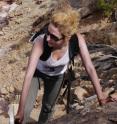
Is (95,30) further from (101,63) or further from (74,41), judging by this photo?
(74,41)

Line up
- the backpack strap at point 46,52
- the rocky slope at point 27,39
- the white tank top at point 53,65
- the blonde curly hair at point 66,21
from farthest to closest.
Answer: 1. the rocky slope at point 27,39
2. the white tank top at point 53,65
3. the backpack strap at point 46,52
4. the blonde curly hair at point 66,21

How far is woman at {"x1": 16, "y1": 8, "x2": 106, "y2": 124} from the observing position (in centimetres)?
440

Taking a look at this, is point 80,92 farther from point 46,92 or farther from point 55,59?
point 55,59

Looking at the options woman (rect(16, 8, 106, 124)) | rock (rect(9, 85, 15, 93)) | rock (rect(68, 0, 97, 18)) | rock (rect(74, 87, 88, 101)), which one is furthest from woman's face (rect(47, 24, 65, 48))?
rock (rect(68, 0, 97, 18))

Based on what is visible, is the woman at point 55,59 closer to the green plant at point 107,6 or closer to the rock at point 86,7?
the green plant at point 107,6

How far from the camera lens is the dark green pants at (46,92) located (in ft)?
16.8

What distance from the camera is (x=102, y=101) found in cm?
450

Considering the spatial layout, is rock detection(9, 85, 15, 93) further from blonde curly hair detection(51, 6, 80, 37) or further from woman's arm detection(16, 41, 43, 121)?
blonde curly hair detection(51, 6, 80, 37)

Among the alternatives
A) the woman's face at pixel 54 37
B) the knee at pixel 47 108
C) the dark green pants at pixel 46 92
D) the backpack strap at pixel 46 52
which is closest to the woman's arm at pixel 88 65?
the woman's face at pixel 54 37

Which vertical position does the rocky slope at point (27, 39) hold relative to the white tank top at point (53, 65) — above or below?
below

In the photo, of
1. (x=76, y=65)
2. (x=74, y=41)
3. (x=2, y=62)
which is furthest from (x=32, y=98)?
(x=2, y=62)

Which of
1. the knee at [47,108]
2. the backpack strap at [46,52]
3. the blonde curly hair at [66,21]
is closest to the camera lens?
the blonde curly hair at [66,21]

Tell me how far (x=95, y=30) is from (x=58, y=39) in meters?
5.60

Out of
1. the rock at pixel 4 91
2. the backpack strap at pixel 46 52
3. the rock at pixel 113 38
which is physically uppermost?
the backpack strap at pixel 46 52
